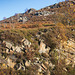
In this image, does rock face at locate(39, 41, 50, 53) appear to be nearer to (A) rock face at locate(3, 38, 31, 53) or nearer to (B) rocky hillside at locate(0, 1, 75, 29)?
(A) rock face at locate(3, 38, 31, 53)

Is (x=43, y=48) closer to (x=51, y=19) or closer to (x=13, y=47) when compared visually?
(x=13, y=47)

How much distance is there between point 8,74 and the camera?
31.3ft

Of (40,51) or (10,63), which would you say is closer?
(10,63)

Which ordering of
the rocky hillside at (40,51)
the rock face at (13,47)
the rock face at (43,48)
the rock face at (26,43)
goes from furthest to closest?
the rock face at (43,48)
the rock face at (26,43)
the rock face at (13,47)
the rocky hillside at (40,51)

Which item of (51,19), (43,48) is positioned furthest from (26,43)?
(51,19)

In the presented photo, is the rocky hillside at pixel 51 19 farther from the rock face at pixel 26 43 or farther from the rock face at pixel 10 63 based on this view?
the rock face at pixel 10 63

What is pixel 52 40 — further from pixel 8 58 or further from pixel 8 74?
pixel 8 74

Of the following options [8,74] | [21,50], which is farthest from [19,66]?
[21,50]

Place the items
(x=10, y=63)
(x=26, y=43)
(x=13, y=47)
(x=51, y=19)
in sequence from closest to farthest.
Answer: (x=10, y=63), (x=13, y=47), (x=26, y=43), (x=51, y=19)

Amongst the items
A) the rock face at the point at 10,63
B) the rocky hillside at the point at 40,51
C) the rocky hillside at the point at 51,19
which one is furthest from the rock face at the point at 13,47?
the rocky hillside at the point at 51,19

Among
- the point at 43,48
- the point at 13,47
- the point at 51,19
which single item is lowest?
the point at 43,48

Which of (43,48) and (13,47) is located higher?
(13,47)

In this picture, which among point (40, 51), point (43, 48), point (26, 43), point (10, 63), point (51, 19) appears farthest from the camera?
point (51, 19)

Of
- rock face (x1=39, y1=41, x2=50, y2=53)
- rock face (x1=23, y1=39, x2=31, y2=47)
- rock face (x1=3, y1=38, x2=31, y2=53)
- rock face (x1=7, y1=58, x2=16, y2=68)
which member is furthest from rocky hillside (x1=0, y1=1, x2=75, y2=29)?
rock face (x1=7, y1=58, x2=16, y2=68)
